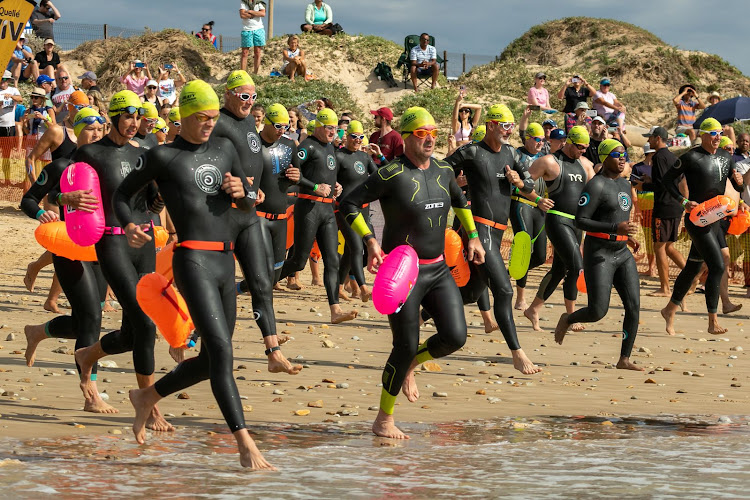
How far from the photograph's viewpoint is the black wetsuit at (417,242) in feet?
23.0

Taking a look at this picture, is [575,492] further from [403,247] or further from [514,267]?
[514,267]

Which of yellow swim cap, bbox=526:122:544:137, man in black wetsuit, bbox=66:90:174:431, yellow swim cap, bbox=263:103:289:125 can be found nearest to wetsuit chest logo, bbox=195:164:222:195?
man in black wetsuit, bbox=66:90:174:431

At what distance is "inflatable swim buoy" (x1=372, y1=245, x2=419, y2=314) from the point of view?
6.69 m

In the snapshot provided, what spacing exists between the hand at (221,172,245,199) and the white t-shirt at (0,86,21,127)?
55.4ft

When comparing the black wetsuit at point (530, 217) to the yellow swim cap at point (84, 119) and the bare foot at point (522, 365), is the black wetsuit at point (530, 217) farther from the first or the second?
the yellow swim cap at point (84, 119)

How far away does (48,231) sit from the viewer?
8.09 metres

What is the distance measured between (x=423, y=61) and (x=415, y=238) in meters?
24.3

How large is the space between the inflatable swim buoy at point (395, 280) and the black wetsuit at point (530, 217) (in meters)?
4.36

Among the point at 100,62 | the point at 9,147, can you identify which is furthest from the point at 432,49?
the point at 9,147

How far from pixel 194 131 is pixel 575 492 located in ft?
8.96

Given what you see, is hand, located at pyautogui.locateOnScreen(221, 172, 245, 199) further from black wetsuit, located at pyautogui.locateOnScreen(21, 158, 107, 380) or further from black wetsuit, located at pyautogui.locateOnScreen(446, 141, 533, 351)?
black wetsuit, located at pyautogui.locateOnScreen(446, 141, 533, 351)

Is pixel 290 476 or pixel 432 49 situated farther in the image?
pixel 432 49

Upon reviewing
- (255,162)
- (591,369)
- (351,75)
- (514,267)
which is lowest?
(591,369)

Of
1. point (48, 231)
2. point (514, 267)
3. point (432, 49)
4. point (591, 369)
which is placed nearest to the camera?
point (48, 231)
